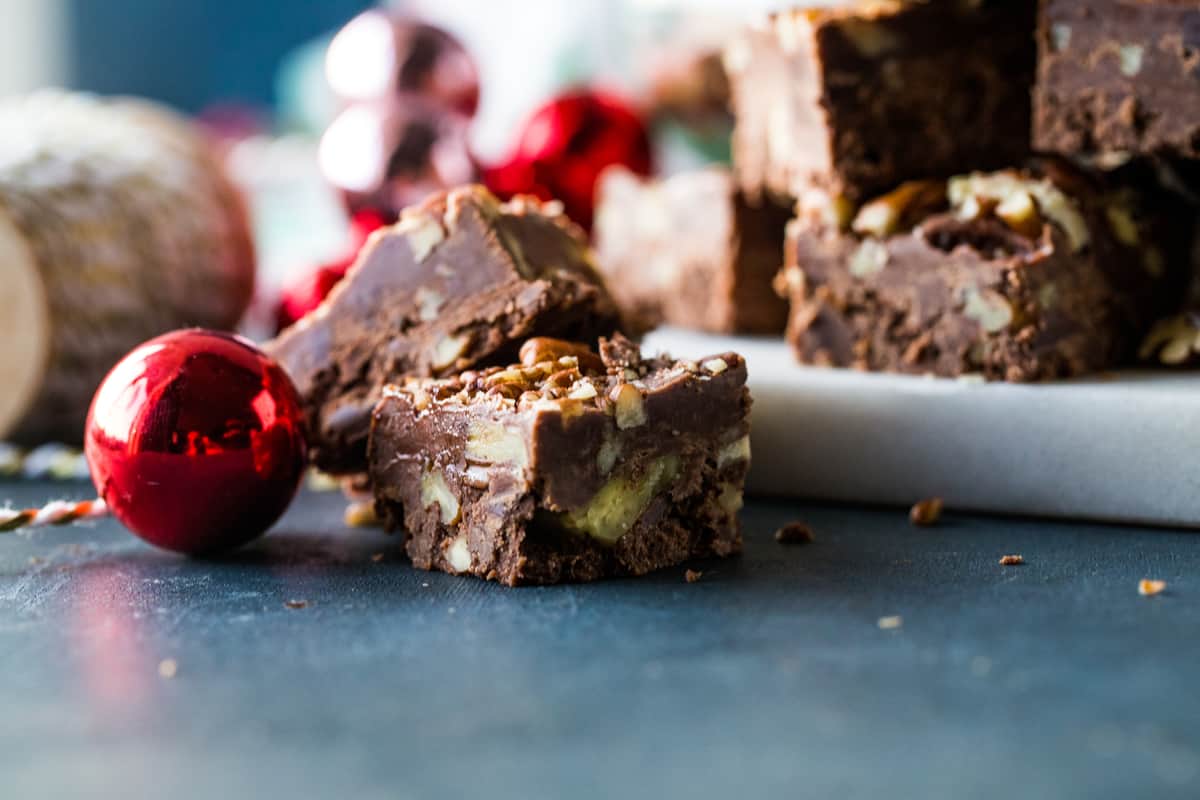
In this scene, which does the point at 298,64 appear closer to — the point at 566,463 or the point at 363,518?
the point at 363,518

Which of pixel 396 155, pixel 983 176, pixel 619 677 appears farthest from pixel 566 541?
pixel 396 155

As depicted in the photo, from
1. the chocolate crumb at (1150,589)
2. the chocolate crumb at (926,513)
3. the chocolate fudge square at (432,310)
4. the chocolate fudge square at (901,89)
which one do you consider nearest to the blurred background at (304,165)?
the chocolate fudge square at (901,89)

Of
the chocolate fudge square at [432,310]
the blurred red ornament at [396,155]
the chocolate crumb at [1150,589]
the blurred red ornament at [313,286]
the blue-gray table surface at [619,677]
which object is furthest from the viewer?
the blurred red ornament at [396,155]

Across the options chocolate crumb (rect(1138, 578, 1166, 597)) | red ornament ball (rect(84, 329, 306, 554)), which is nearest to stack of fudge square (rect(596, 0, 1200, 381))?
chocolate crumb (rect(1138, 578, 1166, 597))

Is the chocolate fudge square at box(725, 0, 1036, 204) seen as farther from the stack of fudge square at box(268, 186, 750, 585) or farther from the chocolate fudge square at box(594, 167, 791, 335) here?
the stack of fudge square at box(268, 186, 750, 585)

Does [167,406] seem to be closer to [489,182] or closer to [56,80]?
[489,182]

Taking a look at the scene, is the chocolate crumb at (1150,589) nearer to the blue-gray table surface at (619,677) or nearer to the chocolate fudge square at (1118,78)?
the blue-gray table surface at (619,677)
